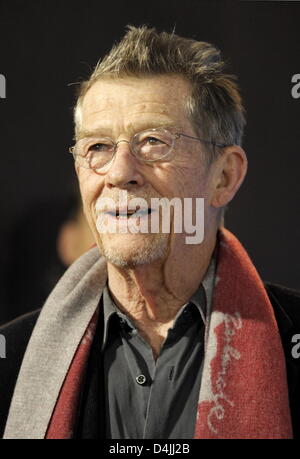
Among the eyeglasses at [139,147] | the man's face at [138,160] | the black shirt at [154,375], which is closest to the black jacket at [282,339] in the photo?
the black shirt at [154,375]

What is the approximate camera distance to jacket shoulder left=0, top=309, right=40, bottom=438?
1.41 m

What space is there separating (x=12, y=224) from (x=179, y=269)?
46cm

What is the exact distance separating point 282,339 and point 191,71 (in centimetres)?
65

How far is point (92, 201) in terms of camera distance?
1430mm

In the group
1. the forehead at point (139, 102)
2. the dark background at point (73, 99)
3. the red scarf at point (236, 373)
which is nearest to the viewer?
the red scarf at point (236, 373)

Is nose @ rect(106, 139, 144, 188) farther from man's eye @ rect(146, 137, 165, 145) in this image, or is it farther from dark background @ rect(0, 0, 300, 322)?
dark background @ rect(0, 0, 300, 322)

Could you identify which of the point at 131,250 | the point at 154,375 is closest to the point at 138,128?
the point at 131,250

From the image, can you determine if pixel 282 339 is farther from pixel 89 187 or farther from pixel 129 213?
pixel 89 187

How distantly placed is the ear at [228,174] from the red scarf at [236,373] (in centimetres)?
19

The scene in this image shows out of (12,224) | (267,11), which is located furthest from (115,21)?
(12,224)

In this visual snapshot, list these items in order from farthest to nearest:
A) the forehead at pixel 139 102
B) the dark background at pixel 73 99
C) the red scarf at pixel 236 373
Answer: the dark background at pixel 73 99, the forehead at pixel 139 102, the red scarf at pixel 236 373

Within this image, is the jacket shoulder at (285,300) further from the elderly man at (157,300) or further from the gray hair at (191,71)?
the gray hair at (191,71)

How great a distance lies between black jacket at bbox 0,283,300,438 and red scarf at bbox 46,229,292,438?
0.04 m

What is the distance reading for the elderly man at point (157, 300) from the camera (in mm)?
1317
